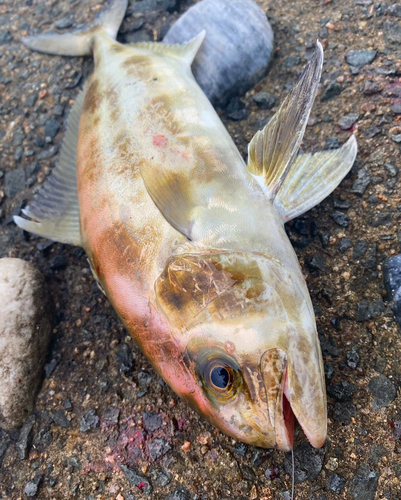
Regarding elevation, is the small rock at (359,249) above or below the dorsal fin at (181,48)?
below

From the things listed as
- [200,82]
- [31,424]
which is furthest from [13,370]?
[200,82]

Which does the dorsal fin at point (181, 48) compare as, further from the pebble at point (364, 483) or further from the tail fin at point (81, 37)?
the pebble at point (364, 483)

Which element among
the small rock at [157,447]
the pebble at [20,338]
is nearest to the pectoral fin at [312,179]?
the small rock at [157,447]

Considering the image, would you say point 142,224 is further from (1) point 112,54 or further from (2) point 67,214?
(1) point 112,54

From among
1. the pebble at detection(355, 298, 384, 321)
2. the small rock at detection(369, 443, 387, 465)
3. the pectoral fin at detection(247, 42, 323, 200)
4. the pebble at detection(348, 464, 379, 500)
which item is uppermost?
the pectoral fin at detection(247, 42, 323, 200)

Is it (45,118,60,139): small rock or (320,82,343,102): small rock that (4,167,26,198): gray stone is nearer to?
(45,118,60,139): small rock

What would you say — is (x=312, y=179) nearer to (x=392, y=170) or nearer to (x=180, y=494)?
(x=392, y=170)

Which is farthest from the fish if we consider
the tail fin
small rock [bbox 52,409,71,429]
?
small rock [bbox 52,409,71,429]
